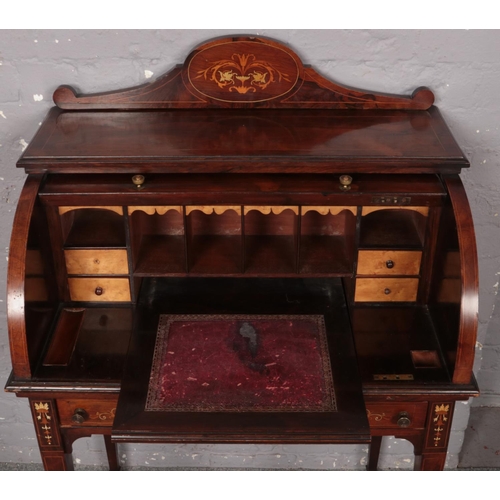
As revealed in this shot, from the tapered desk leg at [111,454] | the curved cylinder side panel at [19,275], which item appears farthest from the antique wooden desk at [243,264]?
the tapered desk leg at [111,454]

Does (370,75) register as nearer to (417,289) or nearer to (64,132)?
(417,289)

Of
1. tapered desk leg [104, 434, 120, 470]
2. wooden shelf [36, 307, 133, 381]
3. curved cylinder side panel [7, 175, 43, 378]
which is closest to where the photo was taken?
curved cylinder side panel [7, 175, 43, 378]

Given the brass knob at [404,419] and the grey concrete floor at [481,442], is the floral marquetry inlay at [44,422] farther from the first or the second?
the grey concrete floor at [481,442]

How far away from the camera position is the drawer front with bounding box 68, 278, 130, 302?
7.81 ft

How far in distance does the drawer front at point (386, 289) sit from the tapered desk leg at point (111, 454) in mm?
1444

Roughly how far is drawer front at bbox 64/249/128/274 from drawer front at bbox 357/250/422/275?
0.81m

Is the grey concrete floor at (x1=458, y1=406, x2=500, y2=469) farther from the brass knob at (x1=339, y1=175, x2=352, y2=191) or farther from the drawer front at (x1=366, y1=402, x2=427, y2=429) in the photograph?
the brass knob at (x1=339, y1=175, x2=352, y2=191)

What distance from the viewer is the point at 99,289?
2.39 metres

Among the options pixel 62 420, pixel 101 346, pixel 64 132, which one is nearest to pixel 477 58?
pixel 64 132

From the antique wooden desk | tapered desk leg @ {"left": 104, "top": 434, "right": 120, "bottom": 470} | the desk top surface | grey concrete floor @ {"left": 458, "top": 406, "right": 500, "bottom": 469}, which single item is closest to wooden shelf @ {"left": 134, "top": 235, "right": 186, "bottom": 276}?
the antique wooden desk

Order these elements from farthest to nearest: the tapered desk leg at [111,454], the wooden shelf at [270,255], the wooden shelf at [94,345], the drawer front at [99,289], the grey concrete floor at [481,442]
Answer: the grey concrete floor at [481,442] → the tapered desk leg at [111,454] → the drawer front at [99,289] → the wooden shelf at [270,255] → the wooden shelf at [94,345]

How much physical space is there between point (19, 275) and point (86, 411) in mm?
513

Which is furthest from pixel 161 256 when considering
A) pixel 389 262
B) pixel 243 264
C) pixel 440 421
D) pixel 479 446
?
pixel 479 446

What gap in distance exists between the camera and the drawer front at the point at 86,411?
7.16ft
